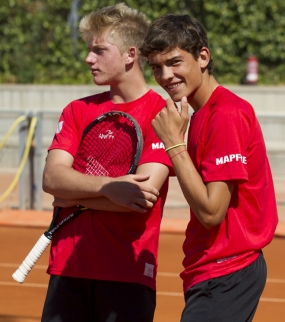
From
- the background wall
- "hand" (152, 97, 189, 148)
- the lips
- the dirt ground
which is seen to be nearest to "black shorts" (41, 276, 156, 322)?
"hand" (152, 97, 189, 148)

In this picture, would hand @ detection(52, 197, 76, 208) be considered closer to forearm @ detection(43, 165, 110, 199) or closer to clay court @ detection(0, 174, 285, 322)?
forearm @ detection(43, 165, 110, 199)

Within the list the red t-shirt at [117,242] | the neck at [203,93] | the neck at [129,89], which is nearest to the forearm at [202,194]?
the neck at [203,93]

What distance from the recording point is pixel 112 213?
3.98 m

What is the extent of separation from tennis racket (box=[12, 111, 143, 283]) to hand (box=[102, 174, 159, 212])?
0.49 feet

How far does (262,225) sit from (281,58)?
16.0 m

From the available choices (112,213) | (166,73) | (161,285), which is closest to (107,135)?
(112,213)

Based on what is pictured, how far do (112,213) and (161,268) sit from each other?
15.3 feet

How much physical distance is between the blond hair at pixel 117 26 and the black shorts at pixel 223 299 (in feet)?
4.31

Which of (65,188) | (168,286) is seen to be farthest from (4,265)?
(65,188)

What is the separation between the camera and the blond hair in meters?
4.12

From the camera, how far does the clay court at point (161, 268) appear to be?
273 inches

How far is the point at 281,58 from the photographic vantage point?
Result: 19047 millimetres

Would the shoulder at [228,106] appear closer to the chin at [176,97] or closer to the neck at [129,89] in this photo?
the chin at [176,97]

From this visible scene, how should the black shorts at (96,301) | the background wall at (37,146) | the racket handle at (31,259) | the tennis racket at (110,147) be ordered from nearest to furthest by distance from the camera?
the black shorts at (96,301), the tennis racket at (110,147), the racket handle at (31,259), the background wall at (37,146)
